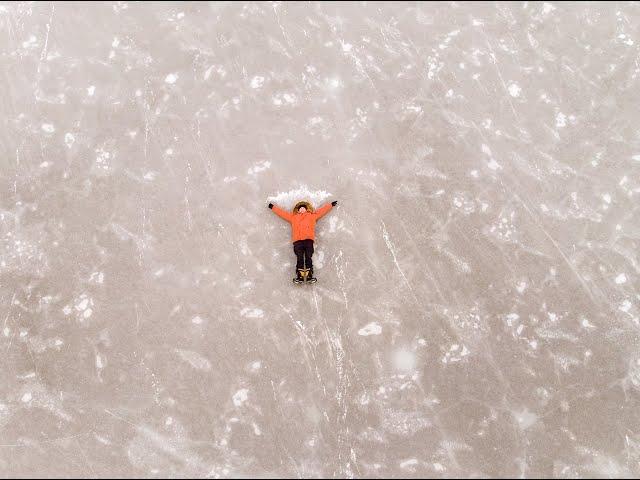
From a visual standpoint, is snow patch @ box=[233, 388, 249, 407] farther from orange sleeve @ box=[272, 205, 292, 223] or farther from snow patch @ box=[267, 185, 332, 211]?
snow patch @ box=[267, 185, 332, 211]

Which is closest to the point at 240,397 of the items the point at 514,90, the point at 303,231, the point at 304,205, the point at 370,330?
the point at 370,330

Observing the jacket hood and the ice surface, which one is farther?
the jacket hood

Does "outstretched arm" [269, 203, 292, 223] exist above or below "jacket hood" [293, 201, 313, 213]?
below

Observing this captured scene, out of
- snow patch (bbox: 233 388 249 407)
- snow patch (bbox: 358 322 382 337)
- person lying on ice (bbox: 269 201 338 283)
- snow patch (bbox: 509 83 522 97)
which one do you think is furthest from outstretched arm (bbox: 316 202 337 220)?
snow patch (bbox: 509 83 522 97)

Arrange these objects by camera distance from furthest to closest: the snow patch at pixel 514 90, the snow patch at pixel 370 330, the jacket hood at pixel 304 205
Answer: the snow patch at pixel 514 90
the jacket hood at pixel 304 205
the snow patch at pixel 370 330

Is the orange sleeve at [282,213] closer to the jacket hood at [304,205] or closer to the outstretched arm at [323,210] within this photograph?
the jacket hood at [304,205]

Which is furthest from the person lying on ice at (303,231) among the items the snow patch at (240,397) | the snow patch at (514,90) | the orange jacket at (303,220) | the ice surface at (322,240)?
the snow patch at (514,90)

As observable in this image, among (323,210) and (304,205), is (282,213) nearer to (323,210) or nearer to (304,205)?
(304,205)
